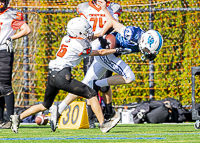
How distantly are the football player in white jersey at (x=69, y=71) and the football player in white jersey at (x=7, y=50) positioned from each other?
0.68 m

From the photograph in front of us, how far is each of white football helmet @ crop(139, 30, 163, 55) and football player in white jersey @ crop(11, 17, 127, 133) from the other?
2.22 feet

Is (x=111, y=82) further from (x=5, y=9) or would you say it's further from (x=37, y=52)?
(x=37, y=52)

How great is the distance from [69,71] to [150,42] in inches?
42.7

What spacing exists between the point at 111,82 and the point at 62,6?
12.0ft

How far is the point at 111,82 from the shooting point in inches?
250

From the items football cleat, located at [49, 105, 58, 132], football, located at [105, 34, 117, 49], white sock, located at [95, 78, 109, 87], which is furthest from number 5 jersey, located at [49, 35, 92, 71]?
white sock, located at [95, 78, 109, 87]

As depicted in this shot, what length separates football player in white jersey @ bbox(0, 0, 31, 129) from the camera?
6.26m

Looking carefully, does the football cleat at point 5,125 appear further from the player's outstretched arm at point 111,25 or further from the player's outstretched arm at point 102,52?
the player's outstretched arm at point 111,25

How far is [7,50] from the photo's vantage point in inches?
247

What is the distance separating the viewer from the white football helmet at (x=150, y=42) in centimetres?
598

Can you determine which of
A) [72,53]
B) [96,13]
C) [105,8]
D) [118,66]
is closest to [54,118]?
[72,53]

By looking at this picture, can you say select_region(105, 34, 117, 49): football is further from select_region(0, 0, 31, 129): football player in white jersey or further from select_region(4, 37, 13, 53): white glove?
select_region(4, 37, 13, 53): white glove

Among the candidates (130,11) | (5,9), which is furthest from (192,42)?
(5,9)

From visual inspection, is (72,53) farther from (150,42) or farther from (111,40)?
(150,42)
